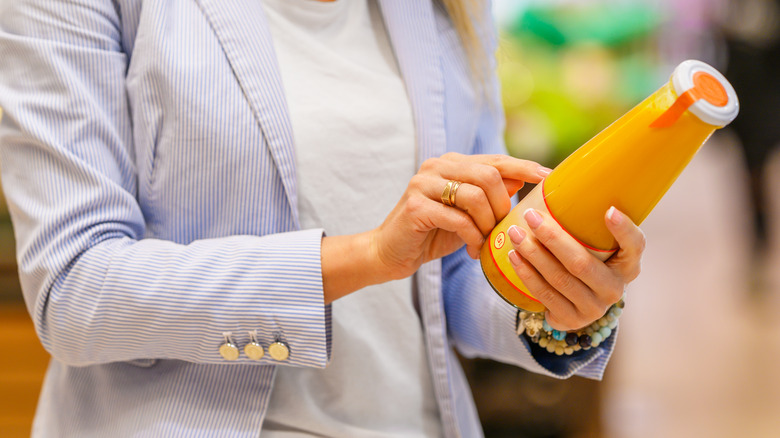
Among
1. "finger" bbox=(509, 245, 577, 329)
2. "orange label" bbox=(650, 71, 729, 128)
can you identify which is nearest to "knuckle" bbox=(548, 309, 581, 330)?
"finger" bbox=(509, 245, 577, 329)

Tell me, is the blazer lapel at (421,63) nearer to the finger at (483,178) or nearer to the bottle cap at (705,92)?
the finger at (483,178)

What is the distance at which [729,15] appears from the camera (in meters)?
3.88

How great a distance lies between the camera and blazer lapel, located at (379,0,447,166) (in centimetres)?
97

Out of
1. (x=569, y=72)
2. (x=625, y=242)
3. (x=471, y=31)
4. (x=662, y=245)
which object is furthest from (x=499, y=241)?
(x=662, y=245)

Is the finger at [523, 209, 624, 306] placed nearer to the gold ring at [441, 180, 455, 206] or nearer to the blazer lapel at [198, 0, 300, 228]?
the gold ring at [441, 180, 455, 206]

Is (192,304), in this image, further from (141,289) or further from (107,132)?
(107,132)

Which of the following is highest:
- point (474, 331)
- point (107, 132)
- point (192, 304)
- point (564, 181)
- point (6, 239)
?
point (564, 181)

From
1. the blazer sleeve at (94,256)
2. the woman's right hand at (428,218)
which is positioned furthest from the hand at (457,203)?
the blazer sleeve at (94,256)

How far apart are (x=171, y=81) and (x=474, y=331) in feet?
1.72

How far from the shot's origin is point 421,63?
999mm

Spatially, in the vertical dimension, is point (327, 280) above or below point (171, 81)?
below

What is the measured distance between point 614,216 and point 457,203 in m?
0.16

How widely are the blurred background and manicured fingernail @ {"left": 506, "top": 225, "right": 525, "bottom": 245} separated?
4.54ft

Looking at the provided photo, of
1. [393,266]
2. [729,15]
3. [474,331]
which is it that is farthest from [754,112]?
[393,266]
